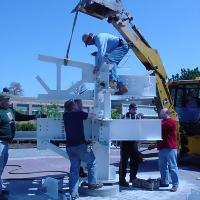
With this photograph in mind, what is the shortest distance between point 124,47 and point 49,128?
236 cm

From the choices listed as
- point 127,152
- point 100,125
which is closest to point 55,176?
point 127,152

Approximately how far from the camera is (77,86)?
8.97 meters

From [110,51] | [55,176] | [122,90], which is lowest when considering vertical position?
[55,176]

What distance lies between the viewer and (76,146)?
8.40 m

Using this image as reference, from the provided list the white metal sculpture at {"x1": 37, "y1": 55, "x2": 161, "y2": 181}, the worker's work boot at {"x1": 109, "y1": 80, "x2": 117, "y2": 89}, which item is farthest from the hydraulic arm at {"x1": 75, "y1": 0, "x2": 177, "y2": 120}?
the worker's work boot at {"x1": 109, "y1": 80, "x2": 117, "y2": 89}

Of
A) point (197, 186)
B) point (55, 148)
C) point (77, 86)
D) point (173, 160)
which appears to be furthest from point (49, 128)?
point (197, 186)

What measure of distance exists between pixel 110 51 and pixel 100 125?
1.58 m

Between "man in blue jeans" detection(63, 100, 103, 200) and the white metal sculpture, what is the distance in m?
0.45

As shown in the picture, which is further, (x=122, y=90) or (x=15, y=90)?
(x=15, y=90)

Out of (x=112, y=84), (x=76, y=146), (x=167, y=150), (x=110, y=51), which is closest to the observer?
(x=76, y=146)

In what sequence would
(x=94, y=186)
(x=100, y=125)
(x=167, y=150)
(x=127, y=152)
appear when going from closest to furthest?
(x=94, y=186), (x=100, y=125), (x=167, y=150), (x=127, y=152)

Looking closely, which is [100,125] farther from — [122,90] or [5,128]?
[5,128]

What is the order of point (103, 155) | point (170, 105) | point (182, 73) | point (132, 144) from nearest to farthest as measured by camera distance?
point (103, 155) < point (132, 144) < point (170, 105) < point (182, 73)

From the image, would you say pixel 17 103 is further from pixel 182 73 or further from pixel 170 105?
pixel 170 105
